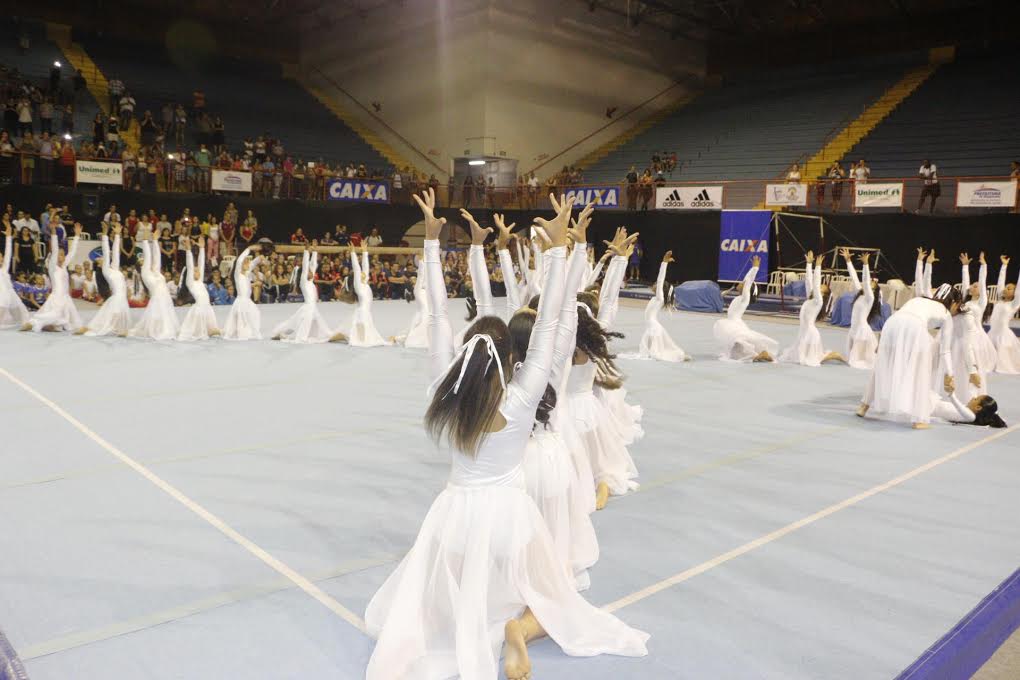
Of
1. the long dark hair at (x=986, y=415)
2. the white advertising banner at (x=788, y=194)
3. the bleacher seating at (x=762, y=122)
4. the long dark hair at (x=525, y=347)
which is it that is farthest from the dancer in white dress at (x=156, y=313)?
the bleacher seating at (x=762, y=122)

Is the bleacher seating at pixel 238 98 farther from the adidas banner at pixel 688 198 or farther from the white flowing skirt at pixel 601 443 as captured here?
the white flowing skirt at pixel 601 443

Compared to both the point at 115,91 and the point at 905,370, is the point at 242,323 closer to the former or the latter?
the point at 905,370

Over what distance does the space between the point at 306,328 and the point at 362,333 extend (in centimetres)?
93

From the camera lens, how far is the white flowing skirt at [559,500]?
3744 millimetres

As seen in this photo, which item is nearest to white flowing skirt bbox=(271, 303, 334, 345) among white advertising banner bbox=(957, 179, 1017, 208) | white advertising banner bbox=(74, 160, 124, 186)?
white advertising banner bbox=(74, 160, 124, 186)

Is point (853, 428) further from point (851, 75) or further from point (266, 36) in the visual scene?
point (266, 36)

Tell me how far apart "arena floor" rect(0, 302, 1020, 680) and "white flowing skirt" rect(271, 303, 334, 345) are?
386 centimetres

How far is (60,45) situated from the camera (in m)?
27.2

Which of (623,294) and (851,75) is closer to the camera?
(623,294)

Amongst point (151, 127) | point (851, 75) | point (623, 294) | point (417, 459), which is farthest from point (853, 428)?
point (851, 75)

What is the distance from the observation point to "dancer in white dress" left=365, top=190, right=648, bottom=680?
2975mm

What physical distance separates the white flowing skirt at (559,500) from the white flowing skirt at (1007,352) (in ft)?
33.9

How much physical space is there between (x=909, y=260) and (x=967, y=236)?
4.61 ft

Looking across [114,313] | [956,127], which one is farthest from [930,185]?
[114,313]
